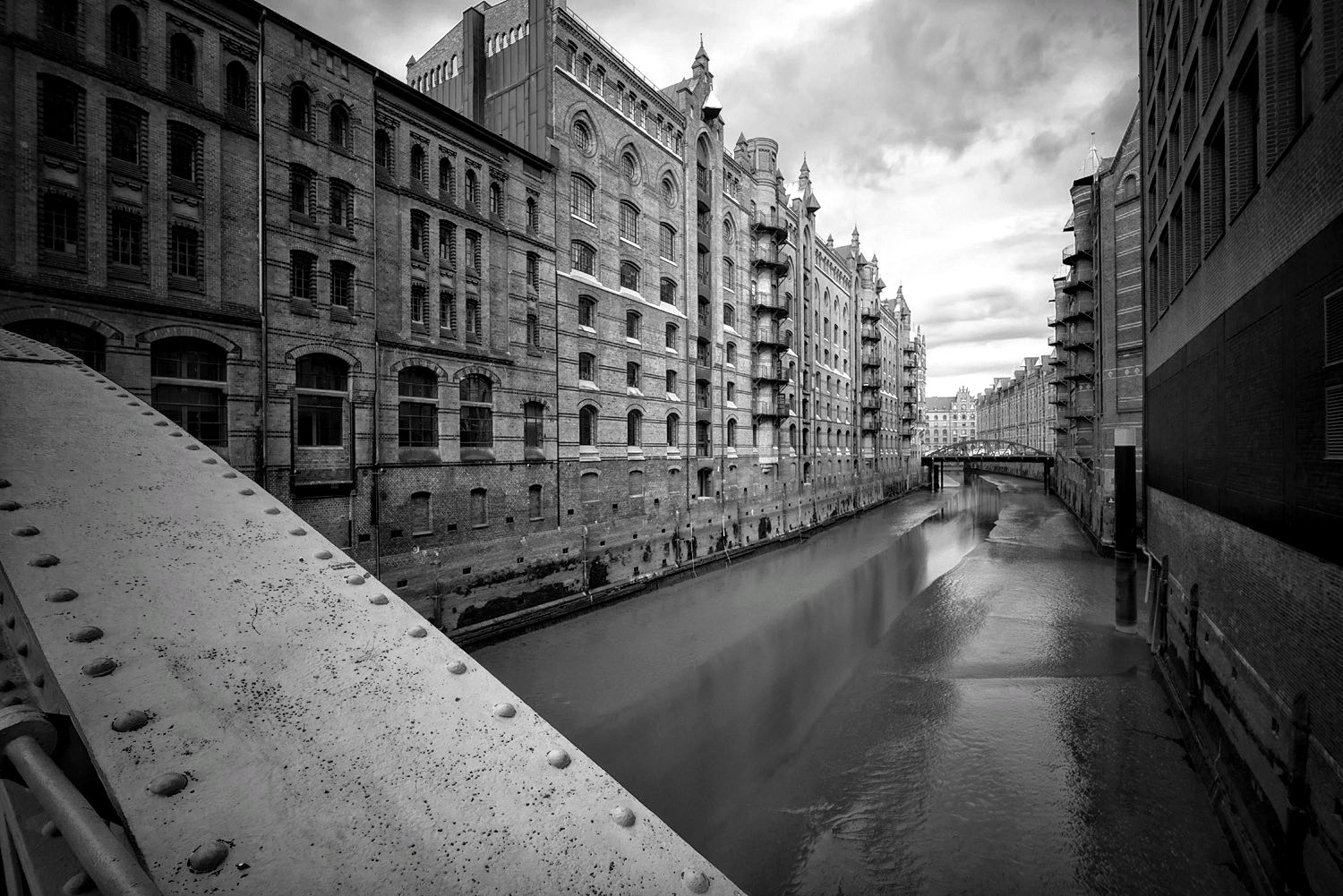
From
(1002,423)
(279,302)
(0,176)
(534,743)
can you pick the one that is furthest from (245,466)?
(1002,423)

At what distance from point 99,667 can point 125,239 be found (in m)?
13.2

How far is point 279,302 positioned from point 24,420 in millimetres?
10812

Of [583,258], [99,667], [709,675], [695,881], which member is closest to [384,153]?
[583,258]

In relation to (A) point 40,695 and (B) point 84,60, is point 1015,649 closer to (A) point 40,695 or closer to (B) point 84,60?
(A) point 40,695

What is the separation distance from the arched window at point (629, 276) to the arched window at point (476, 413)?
7417 mm

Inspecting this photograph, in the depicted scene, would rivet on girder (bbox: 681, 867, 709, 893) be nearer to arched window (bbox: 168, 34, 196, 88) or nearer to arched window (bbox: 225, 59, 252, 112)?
arched window (bbox: 168, 34, 196, 88)

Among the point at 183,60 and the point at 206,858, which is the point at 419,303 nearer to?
the point at 183,60

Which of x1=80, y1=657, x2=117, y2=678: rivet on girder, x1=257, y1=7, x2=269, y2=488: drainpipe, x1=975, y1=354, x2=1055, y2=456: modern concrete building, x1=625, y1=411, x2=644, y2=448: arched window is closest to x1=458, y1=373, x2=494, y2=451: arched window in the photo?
x1=257, y1=7, x2=269, y2=488: drainpipe

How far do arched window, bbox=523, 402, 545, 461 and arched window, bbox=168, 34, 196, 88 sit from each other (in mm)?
9849

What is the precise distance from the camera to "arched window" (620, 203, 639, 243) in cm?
2202

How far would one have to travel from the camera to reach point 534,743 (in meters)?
1.89

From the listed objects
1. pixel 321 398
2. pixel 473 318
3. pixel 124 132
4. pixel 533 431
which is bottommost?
pixel 533 431

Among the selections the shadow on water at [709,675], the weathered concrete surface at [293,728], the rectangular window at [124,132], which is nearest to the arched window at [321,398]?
the rectangular window at [124,132]

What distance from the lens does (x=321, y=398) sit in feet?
43.7
